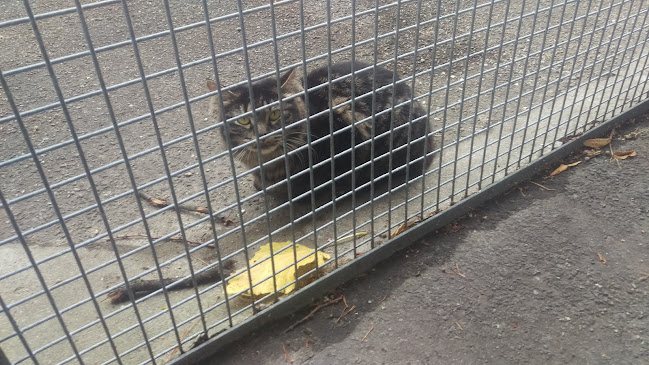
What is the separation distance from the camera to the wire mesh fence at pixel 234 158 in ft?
5.38

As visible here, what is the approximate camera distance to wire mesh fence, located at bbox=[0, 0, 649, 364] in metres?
1.64

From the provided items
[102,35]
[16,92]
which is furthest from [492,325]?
[102,35]

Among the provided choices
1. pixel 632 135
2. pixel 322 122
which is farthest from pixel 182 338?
pixel 632 135

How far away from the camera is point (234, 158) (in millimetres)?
2801

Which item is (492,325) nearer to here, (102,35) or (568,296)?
(568,296)

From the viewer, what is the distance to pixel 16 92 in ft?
12.2

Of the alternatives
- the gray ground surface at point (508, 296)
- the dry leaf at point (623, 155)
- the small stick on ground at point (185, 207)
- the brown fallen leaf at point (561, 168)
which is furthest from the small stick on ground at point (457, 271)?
the dry leaf at point (623, 155)

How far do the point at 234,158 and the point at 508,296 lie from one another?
146cm

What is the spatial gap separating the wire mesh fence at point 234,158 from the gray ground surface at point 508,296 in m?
0.17

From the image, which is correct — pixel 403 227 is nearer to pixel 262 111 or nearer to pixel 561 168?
pixel 262 111

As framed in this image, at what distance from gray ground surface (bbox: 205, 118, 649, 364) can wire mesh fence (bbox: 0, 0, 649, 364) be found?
0.55 ft

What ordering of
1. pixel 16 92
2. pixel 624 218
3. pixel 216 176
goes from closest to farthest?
pixel 624 218 < pixel 216 176 < pixel 16 92

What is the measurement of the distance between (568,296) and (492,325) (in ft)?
1.16

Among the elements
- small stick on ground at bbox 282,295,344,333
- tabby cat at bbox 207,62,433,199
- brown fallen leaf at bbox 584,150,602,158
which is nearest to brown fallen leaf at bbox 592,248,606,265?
brown fallen leaf at bbox 584,150,602,158
